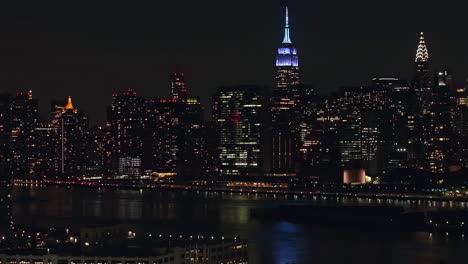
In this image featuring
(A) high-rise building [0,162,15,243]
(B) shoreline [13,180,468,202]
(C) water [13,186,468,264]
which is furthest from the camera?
(B) shoreline [13,180,468,202]

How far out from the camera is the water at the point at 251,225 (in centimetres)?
2983

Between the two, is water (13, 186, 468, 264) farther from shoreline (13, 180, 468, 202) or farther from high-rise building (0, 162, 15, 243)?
shoreline (13, 180, 468, 202)

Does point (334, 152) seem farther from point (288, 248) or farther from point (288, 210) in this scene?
point (288, 248)

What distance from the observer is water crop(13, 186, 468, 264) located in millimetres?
29828

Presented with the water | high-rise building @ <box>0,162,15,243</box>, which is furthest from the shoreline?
high-rise building @ <box>0,162,15,243</box>

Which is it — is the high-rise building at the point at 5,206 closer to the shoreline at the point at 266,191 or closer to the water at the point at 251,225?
the water at the point at 251,225

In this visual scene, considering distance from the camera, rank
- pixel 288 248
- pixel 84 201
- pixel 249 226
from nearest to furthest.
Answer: pixel 288 248, pixel 249 226, pixel 84 201

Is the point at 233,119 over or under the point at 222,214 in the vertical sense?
over

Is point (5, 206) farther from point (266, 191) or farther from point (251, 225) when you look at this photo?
point (266, 191)

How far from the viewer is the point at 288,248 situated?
3138cm

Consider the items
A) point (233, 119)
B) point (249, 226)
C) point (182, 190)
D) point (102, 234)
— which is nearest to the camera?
point (102, 234)

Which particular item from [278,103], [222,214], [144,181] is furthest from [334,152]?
[222,214]

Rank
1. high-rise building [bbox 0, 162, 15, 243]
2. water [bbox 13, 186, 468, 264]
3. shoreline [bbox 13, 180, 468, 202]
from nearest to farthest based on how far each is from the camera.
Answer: high-rise building [bbox 0, 162, 15, 243] → water [bbox 13, 186, 468, 264] → shoreline [bbox 13, 180, 468, 202]

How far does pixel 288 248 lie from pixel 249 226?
25.7 ft
